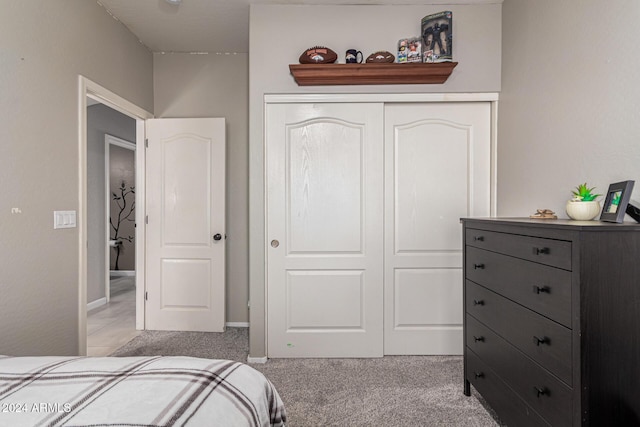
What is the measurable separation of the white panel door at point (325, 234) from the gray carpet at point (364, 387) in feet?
0.65

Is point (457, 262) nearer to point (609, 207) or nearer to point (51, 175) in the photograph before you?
point (609, 207)

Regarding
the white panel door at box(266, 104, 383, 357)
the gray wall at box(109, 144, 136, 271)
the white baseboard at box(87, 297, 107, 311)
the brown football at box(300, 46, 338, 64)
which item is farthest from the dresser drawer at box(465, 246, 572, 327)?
the gray wall at box(109, 144, 136, 271)

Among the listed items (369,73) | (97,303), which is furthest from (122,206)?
(369,73)

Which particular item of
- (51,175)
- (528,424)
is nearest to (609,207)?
(528,424)

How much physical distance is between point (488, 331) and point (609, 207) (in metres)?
0.80

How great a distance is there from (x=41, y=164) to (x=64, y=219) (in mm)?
359

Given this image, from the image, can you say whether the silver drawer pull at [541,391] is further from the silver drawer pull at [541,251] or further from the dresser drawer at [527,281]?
the silver drawer pull at [541,251]

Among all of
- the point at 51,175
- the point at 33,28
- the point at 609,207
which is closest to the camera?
the point at 609,207

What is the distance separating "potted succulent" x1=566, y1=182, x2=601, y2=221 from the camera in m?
1.52

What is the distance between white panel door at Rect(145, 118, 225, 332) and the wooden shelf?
115 cm

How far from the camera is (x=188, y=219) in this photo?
3.25 m

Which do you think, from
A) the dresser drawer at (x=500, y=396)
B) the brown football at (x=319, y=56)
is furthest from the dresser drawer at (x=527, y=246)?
the brown football at (x=319, y=56)

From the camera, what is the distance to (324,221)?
2.62 m

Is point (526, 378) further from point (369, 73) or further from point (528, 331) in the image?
point (369, 73)
